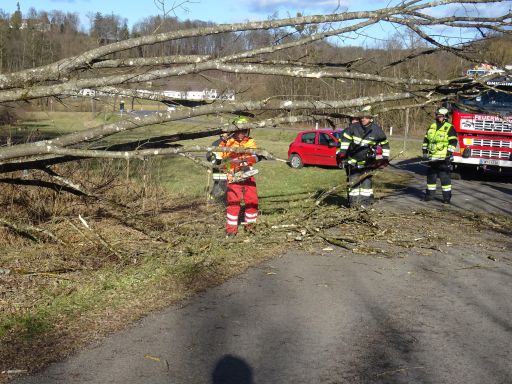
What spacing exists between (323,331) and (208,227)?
14.4 feet

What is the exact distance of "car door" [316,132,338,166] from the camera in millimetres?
23161

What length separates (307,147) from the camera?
2402 cm

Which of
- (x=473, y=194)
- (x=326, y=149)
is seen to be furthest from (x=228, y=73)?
(x=326, y=149)

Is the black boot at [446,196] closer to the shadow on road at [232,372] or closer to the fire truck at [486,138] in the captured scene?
the fire truck at [486,138]

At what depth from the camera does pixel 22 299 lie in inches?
229

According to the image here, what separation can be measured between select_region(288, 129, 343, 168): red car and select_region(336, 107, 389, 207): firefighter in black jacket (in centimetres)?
1155

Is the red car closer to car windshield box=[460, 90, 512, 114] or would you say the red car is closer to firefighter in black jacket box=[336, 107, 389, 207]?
car windshield box=[460, 90, 512, 114]

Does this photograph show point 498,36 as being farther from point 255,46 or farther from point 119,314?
point 119,314

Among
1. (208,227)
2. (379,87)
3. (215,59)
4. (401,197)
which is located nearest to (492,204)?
(401,197)

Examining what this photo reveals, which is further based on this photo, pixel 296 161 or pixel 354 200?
pixel 296 161

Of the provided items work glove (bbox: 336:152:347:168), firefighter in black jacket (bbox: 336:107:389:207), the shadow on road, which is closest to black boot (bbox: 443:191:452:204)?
firefighter in black jacket (bbox: 336:107:389:207)

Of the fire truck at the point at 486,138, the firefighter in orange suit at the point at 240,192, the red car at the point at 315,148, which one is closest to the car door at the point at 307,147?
the red car at the point at 315,148

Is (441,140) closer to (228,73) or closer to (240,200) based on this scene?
(240,200)

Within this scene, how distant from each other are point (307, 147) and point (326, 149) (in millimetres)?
891
